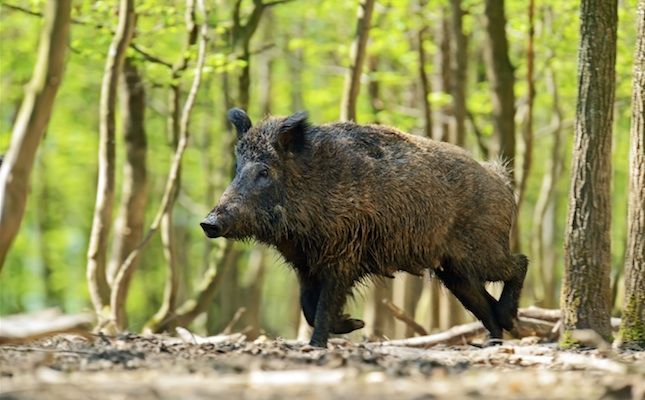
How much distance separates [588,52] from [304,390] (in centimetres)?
554

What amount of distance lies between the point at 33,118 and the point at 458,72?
31.4ft

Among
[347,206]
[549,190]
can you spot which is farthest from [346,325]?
[549,190]

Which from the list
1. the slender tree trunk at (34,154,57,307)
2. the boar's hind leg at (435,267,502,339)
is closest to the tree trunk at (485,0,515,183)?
the boar's hind leg at (435,267,502,339)

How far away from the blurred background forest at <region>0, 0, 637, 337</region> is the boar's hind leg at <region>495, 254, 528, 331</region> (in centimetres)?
201

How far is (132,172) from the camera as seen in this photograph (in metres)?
14.5

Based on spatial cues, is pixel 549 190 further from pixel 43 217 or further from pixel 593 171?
pixel 43 217

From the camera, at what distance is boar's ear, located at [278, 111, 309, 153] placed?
10.4 m

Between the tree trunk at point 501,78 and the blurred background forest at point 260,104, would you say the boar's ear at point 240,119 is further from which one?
the tree trunk at point 501,78

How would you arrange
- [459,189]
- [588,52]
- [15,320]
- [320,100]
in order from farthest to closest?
1. [320,100]
2. [459,189]
3. [588,52]
4. [15,320]

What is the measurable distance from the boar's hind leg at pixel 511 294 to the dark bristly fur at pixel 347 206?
1.71 feet

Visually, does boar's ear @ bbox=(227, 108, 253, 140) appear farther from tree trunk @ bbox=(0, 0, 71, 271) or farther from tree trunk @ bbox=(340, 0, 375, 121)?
tree trunk @ bbox=(0, 0, 71, 271)

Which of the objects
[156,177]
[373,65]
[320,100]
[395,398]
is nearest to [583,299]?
[395,398]

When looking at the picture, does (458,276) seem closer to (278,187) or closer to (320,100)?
(278,187)

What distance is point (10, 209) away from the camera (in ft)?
23.5
